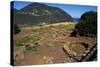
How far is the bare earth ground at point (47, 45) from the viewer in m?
2.26

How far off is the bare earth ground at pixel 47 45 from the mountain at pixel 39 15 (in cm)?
7

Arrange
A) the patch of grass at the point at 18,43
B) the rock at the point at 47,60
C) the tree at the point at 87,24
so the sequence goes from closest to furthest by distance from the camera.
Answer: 1. the patch of grass at the point at 18,43
2. the rock at the point at 47,60
3. the tree at the point at 87,24

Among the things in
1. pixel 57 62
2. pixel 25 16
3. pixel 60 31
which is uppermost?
pixel 25 16

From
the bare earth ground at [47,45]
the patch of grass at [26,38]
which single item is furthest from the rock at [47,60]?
the patch of grass at [26,38]

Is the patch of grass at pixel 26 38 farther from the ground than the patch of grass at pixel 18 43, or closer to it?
farther from the ground

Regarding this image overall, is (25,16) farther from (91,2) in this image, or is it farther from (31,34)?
(91,2)

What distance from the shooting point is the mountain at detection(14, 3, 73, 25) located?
7.43ft

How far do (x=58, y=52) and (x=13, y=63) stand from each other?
0.56 metres

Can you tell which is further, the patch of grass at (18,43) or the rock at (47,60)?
the rock at (47,60)

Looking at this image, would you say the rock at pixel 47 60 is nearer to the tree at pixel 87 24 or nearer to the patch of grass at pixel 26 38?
the patch of grass at pixel 26 38

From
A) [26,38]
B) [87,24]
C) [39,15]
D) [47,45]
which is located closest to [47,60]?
[47,45]

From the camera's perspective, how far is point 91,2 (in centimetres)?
266
